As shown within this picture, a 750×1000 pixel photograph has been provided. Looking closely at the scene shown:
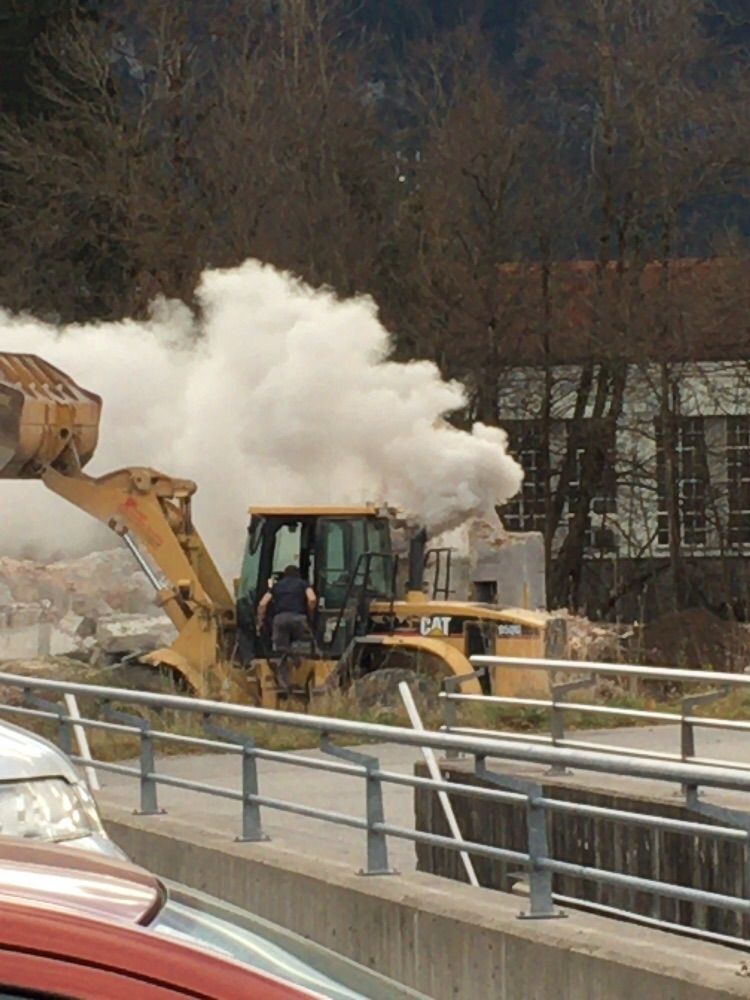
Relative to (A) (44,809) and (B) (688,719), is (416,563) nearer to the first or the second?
(B) (688,719)

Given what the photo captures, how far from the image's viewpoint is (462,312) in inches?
1886

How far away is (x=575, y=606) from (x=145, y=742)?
120 ft

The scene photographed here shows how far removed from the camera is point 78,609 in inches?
1448

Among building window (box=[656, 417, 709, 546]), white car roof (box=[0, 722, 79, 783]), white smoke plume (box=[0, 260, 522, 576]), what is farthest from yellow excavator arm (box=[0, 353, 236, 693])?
building window (box=[656, 417, 709, 546])

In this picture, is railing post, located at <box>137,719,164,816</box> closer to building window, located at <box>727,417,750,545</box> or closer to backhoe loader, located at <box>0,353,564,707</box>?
backhoe loader, located at <box>0,353,564,707</box>

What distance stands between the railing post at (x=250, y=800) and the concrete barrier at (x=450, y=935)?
0.38ft

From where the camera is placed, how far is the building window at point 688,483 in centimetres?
4981

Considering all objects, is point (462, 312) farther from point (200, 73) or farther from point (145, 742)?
point (145, 742)

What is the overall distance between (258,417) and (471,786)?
26.6 meters

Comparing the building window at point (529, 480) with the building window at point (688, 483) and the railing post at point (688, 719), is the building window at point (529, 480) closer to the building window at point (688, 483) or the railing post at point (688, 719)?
the building window at point (688, 483)

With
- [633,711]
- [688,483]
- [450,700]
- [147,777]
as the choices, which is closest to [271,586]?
[450,700]

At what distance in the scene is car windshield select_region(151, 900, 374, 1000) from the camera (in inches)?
117

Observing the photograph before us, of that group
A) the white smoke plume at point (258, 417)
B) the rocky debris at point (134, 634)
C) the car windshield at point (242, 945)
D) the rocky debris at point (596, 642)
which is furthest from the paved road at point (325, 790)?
the white smoke plume at point (258, 417)

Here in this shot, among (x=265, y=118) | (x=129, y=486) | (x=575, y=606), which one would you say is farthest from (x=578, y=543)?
(x=129, y=486)
